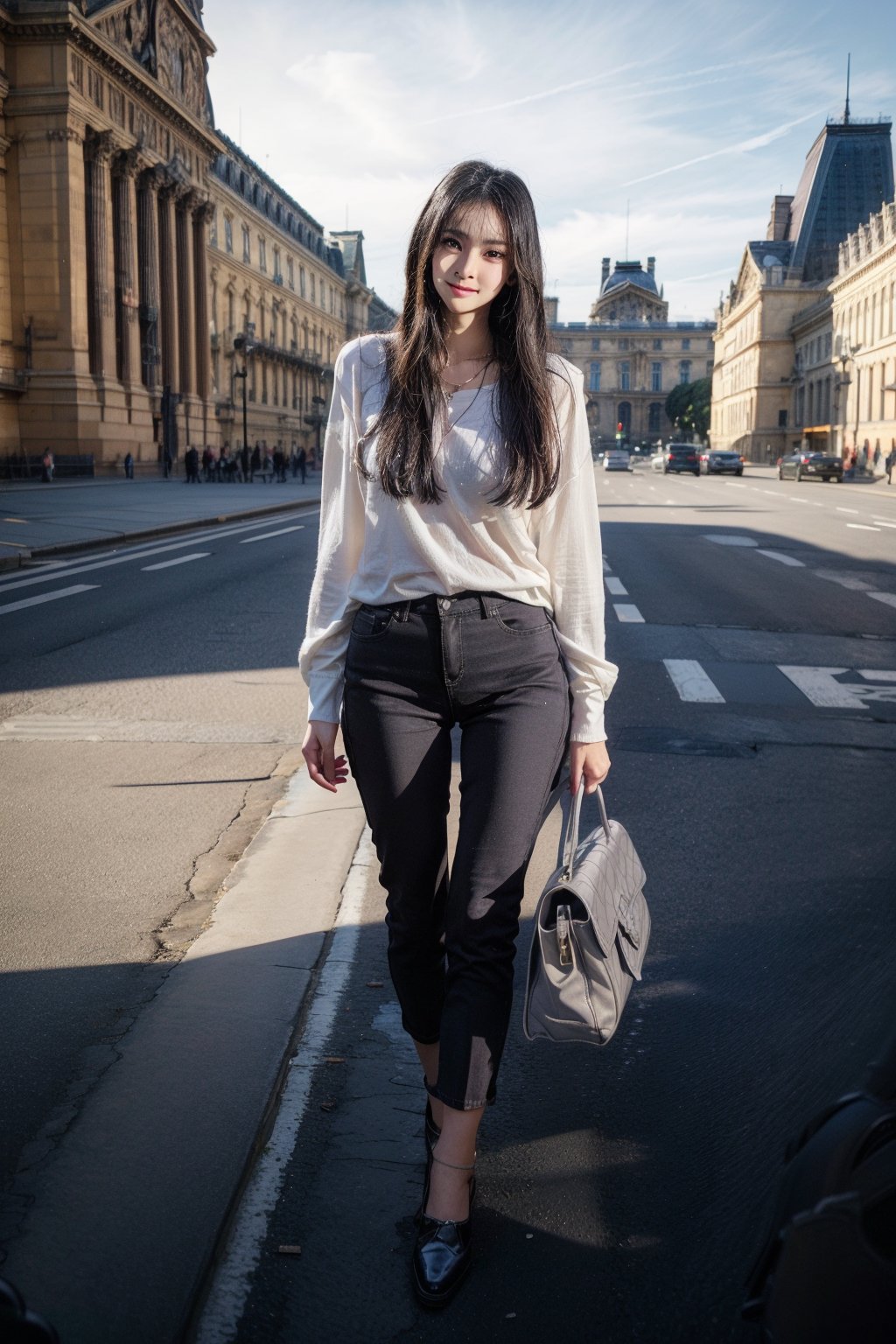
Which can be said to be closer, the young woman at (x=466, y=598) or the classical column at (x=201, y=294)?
the young woman at (x=466, y=598)

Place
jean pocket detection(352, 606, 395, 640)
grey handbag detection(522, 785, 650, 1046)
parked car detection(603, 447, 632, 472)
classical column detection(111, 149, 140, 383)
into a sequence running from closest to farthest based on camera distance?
grey handbag detection(522, 785, 650, 1046), jean pocket detection(352, 606, 395, 640), classical column detection(111, 149, 140, 383), parked car detection(603, 447, 632, 472)

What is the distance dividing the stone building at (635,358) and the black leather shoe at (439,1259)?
157m

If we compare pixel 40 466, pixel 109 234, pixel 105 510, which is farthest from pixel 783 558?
pixel 109 234

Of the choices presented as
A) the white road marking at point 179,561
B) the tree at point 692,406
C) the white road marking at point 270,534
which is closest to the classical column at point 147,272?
the white road marking at point 270,534

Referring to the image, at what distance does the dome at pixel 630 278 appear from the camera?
16725cm

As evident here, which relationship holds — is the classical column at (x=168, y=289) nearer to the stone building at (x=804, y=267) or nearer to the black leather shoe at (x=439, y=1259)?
the black leather shoe at (x=439, y=1259)

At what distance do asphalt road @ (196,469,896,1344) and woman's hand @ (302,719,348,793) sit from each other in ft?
2.60

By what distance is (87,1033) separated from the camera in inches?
129

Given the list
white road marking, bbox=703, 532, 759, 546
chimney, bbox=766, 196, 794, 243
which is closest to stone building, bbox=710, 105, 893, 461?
chimney, bbox=766, 196, 794, 243

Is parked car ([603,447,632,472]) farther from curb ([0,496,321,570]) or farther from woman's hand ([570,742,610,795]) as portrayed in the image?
woman's hand ([570,742,610,795])

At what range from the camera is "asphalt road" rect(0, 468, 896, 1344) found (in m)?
2.36

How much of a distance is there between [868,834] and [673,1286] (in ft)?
10.3

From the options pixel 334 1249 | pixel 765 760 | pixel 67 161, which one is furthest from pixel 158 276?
pixel 334 1249

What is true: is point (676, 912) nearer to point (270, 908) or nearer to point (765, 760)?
point (270, 908)
